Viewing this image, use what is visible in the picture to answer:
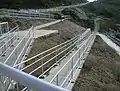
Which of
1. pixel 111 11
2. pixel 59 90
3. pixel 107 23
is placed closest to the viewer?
pixel 59 90

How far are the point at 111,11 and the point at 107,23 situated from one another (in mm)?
11268

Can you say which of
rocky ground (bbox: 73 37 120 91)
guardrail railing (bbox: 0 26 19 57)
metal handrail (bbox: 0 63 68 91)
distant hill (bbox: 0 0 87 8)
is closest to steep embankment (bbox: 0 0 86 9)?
distant hill (bbox: 0 0 87 8)

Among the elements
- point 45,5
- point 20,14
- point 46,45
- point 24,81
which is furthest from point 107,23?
point 24,81

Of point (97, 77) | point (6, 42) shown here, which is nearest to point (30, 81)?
point (97, 77)

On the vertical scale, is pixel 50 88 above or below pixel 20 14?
above

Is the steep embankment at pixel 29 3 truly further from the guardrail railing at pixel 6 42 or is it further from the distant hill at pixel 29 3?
the guardrail railing at pixel 6 42

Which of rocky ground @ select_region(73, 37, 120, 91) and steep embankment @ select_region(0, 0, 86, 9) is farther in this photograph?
steep embankment @ select_region(0, 0, 86, 9)

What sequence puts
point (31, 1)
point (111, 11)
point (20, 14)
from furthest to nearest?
point (31, 1)
point (111, 11)
point (20, 14)

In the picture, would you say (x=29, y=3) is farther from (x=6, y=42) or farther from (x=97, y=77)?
(x=97, y=77)

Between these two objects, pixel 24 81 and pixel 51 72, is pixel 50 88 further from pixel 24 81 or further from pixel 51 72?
pixel 51 72

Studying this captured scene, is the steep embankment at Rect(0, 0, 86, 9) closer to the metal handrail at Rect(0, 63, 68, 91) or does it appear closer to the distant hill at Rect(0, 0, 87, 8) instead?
the distant hill at Rect(0, 0, 87, 8)

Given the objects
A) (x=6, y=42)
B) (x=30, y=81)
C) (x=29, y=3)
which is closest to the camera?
(x=30, y=81)

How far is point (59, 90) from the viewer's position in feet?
4.11

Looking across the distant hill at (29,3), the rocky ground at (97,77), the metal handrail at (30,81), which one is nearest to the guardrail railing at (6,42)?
the rocky ground at (97,77)
